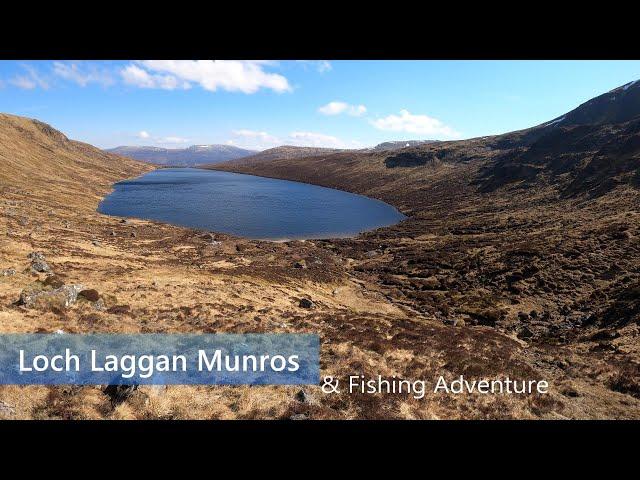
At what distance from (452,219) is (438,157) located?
10590cm

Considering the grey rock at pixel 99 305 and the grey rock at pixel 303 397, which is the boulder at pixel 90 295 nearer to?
the grey rock at pixel 99 305

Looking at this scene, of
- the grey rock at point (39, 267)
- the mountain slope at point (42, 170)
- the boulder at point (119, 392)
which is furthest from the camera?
the mountain slope at point (42, 170)

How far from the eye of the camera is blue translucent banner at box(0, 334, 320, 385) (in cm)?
1274

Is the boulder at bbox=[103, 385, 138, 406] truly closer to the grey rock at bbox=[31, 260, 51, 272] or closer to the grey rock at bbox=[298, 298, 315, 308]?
the grey rock at bbox=[31, 260, 51, 272]

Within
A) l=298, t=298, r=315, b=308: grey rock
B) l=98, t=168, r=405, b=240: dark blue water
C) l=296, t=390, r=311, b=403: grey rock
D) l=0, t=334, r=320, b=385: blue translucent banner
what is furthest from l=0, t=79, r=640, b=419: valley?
l=98, t=168, r=405, b=240: dark blue water

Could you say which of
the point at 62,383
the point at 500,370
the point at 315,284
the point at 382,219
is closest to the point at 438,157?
the point at 382,219

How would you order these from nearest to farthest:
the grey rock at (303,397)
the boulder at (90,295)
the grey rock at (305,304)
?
the grey rock at (303,397) < the boulder at (90,295) < the grey rock at (305,304)

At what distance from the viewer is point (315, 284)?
45.4 metres

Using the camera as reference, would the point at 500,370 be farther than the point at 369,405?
Yes

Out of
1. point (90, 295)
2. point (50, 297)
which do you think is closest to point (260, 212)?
point (90, 295)

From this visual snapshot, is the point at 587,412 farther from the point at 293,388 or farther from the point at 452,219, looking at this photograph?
the point at 452,219

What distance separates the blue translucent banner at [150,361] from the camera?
41.8 feet

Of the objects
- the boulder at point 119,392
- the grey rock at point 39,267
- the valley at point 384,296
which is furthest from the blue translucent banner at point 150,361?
the grey rock at point 39,267

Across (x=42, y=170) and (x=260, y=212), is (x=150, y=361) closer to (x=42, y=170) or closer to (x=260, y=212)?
(x=260, y=212)
